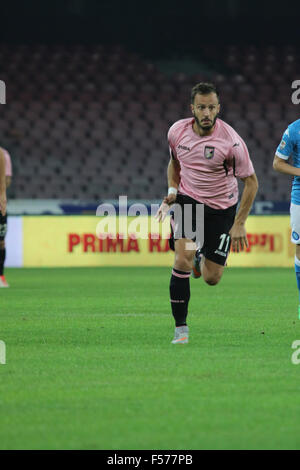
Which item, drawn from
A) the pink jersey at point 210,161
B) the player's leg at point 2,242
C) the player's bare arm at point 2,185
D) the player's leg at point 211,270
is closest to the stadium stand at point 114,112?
the player's leg at point 2,242

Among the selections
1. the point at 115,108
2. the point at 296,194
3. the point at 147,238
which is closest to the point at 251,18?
the point at 115,108

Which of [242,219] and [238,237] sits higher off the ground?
[242,219]

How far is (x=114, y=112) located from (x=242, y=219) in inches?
687

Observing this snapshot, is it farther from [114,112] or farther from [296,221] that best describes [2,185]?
[114,112]

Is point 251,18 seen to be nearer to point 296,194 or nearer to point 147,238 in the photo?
point 147,238

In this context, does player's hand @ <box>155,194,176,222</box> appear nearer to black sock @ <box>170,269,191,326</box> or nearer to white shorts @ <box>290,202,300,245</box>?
black sock @ <box>170,269,191,326</box>

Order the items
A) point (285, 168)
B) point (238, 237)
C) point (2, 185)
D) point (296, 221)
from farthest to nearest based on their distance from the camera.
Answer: point (2, 185) < point (296, 221) < point (285, 168) < point (238, 237)

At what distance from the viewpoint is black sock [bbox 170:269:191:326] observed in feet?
24.1

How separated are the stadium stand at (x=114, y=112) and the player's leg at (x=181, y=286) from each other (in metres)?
14.5

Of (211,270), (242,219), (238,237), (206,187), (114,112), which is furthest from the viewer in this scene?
(114,112)

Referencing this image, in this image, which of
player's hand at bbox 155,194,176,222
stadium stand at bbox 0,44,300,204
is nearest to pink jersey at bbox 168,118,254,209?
player's hand at bbox 155,194,176,222

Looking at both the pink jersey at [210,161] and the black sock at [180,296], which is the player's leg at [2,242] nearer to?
the pink jersey at [210,161]

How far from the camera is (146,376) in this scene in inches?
230

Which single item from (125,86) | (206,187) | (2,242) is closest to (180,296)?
(206,187)
